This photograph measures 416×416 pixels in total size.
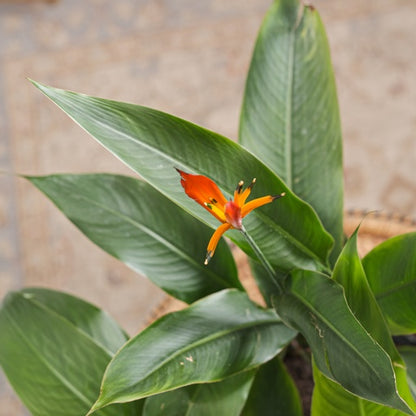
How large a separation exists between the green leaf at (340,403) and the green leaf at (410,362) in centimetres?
10

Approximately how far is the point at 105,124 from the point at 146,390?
23 centimetres

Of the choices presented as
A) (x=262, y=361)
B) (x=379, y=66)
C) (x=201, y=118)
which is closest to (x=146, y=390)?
(x=262, y=361)

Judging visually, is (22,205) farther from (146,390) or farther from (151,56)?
(146,390)

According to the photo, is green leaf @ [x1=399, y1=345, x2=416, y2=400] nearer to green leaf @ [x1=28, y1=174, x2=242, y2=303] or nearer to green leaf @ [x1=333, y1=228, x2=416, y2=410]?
green leaf @ [x1=333, y1=228, x2=416, y2=410]

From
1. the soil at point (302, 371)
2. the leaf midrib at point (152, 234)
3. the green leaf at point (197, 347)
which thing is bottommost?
the soil at point (302, 371)

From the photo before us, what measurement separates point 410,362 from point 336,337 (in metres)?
0.17

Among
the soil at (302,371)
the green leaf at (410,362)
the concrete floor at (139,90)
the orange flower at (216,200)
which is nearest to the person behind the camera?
the orange flower at (216,200)

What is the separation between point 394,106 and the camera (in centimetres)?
143

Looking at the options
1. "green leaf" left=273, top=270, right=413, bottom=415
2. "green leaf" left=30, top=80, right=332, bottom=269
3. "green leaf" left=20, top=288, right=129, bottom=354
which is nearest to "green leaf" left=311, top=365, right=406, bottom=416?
"green leaf" left=273, top=270, right=413, bottom=415

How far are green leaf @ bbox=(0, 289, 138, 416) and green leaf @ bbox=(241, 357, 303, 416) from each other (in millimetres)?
126

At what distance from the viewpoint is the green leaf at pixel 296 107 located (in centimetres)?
66

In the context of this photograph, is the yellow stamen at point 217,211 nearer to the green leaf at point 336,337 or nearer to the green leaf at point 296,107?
the green leaf at point 336,337

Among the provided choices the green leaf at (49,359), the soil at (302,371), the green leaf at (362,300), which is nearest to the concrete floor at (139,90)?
the soil at (302,371)

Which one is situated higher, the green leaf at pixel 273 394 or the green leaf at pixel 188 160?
the green leaf at pixel 188 160
